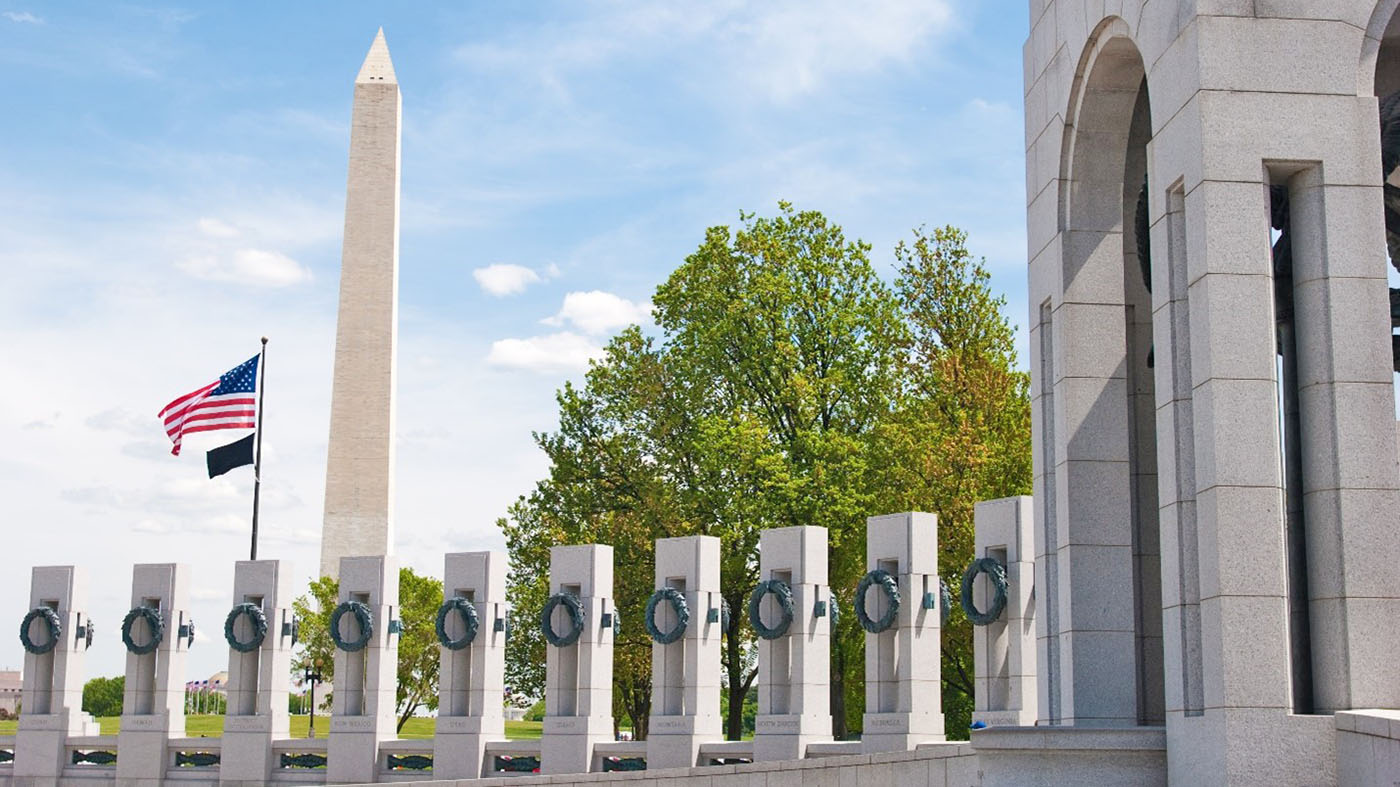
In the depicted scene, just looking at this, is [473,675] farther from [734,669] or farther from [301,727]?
[301,727]

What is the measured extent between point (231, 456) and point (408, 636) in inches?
952

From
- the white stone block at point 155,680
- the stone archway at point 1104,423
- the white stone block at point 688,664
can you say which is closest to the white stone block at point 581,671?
the white stone block at point 688,664

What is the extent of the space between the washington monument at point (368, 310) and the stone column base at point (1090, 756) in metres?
40.9

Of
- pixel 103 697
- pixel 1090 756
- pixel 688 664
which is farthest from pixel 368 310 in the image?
pixel 103 697

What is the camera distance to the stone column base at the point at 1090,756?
14398 mm

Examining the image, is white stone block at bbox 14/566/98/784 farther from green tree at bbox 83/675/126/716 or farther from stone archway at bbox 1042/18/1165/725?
green tree at bbox 83/675/126/716

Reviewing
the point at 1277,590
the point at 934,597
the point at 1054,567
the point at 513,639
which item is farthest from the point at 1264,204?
the point at 513,639

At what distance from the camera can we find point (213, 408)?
39.4 meters

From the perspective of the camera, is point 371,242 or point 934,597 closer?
point 934,597

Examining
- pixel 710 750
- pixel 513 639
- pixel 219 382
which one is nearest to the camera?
pixel 710 750

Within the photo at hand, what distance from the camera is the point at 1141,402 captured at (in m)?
17.5

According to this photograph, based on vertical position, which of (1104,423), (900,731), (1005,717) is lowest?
(900,731)

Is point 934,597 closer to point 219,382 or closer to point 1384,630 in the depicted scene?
point 1384,630

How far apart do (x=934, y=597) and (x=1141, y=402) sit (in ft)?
40.0
